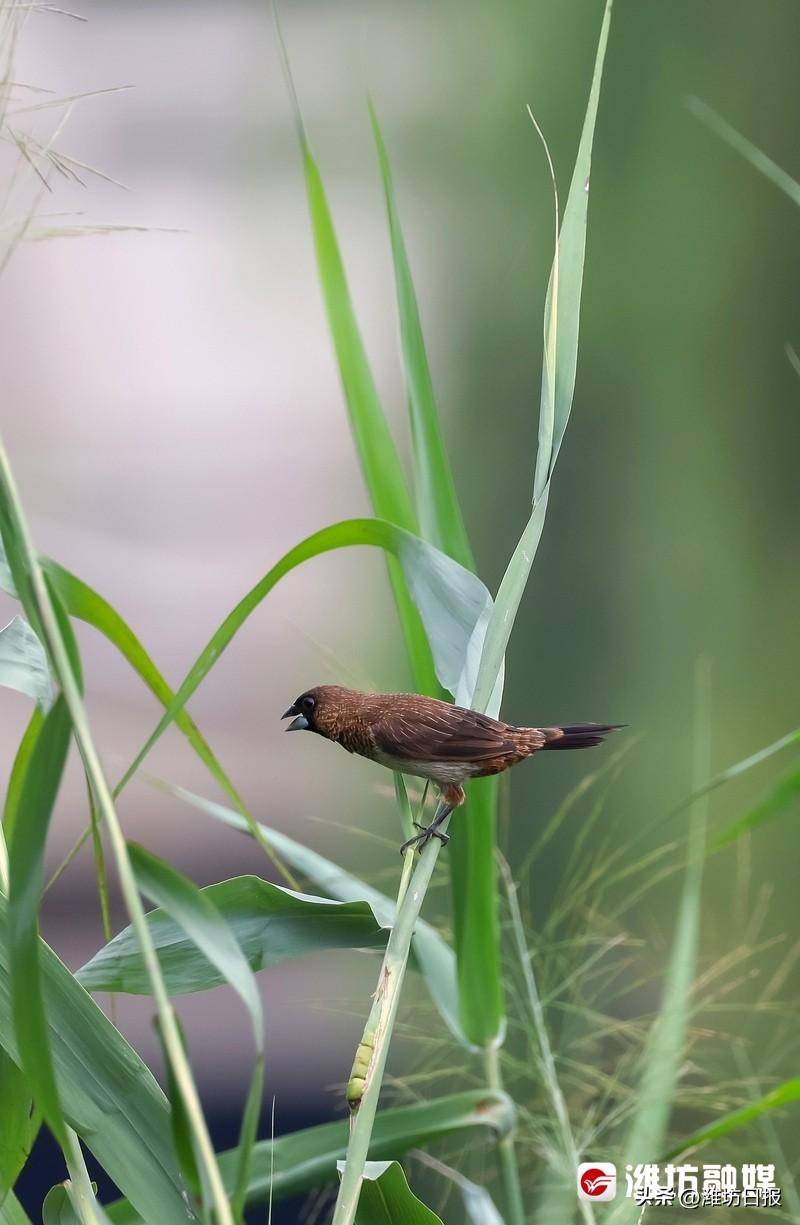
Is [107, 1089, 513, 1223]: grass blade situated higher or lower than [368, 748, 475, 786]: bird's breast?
lower

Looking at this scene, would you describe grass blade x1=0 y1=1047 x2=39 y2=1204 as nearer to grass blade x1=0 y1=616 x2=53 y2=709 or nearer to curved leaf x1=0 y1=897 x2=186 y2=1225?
curved leaf x1=0 y1=897 x2=186 y2=1225

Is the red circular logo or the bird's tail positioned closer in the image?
the bird's tail

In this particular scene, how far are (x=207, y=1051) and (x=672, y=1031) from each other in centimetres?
158

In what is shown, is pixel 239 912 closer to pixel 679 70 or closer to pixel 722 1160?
pixel 722 1160

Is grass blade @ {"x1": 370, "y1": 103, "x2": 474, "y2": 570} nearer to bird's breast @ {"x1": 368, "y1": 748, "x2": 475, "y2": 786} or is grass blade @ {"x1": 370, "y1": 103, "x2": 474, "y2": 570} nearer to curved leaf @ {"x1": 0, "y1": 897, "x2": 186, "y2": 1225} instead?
bird's breast @ {"x1": 368, "y1": 748, "x2": 475, "y2": 786}

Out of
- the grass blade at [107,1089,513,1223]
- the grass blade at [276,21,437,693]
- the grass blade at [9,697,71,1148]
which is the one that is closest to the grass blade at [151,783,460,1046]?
the grass blade at [107,1089,513,1223]

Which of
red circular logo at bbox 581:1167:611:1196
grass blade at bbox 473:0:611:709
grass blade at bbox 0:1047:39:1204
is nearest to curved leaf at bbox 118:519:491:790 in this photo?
grass blade at bbox 473:0:611:709

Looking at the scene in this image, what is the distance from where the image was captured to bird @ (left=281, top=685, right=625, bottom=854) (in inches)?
16.9

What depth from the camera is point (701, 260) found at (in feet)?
5.04

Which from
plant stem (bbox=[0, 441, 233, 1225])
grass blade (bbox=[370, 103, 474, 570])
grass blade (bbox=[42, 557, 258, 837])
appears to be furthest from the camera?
grass blade (bbox=[370, 103, 474, 570])

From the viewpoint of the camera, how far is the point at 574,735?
0.43m

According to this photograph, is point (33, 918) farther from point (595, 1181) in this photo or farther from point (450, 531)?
point (595, 1181)

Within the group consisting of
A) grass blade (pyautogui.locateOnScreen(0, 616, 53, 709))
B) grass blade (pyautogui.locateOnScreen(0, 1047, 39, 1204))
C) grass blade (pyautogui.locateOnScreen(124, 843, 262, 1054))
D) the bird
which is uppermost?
grass blade (pyautogui.locateOnScreen(0, 616, 53, 709))

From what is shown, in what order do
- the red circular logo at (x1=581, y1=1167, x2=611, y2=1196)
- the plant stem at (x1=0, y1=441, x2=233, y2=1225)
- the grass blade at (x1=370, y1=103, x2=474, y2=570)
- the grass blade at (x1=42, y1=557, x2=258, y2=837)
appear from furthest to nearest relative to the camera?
the red circular logo at (x1=581, y1=1167, x2=611, y2=1196) < the grass blade at (x1=370, y1=103, x2=474, y2=570) < the grass blade at (x1=42, y1=557, x2=258, y2=837) < the plant stem at (x1=0, y1=441, x2=233, y2=1225)
